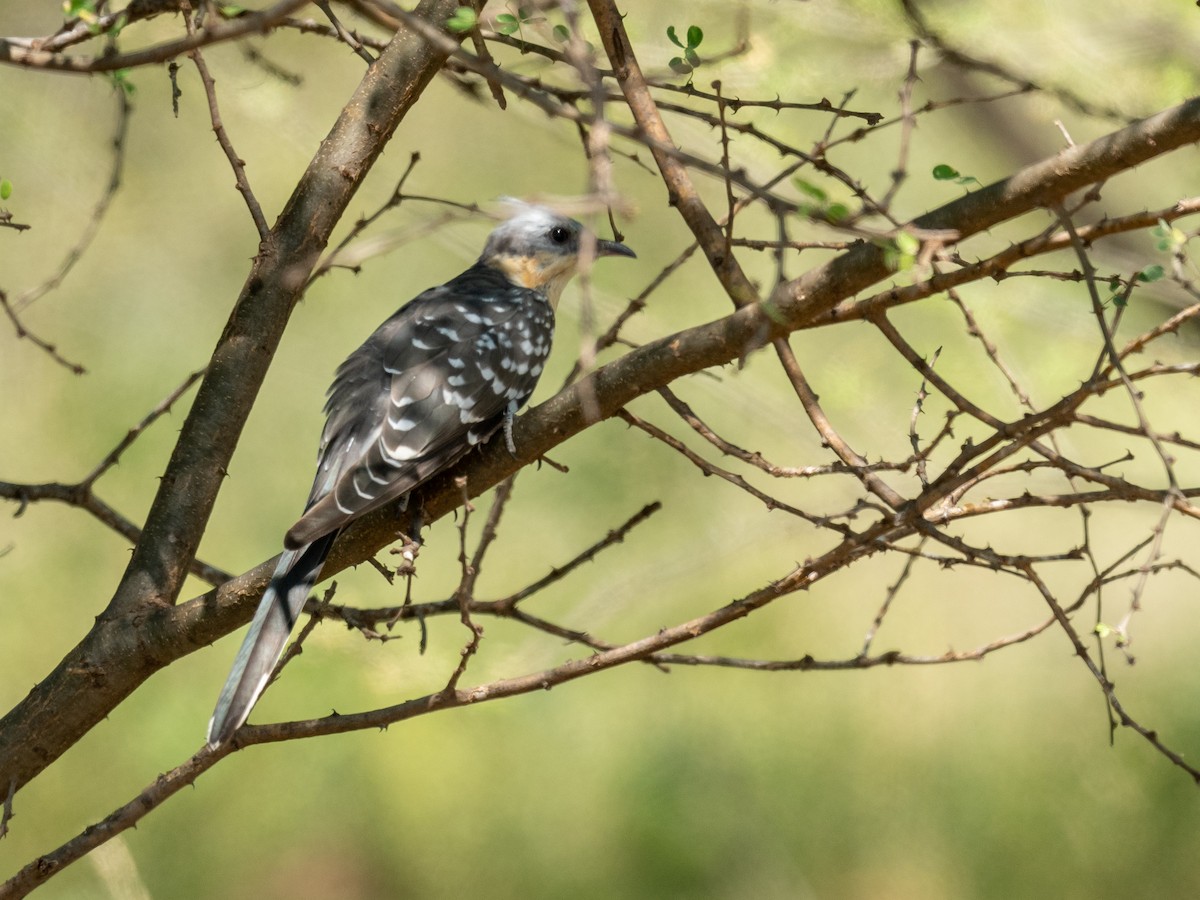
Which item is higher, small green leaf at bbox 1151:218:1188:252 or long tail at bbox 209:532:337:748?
long tail at bbox 209:532:337:748

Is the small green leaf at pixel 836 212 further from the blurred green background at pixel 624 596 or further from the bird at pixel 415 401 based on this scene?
the blurred green background at pixel 624 596

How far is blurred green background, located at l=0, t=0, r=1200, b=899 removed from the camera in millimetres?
4918

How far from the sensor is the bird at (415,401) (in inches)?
94.7

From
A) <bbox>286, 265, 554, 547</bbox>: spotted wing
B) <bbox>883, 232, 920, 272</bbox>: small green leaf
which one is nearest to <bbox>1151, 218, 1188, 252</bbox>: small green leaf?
<bbox>883, 232, 920, 272</bbox>: small green leaf

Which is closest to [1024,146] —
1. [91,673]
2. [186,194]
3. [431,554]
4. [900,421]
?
[900,421]

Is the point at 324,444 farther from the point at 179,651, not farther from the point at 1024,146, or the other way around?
the point at 1024,146

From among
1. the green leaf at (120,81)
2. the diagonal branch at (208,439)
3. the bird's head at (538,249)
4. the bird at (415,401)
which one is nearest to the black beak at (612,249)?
the bird at (415,401)

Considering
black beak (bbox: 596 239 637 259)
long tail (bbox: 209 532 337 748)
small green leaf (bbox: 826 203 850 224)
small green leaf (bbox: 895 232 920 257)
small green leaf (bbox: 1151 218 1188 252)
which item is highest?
black beak (bbox: 596 239 637 259)

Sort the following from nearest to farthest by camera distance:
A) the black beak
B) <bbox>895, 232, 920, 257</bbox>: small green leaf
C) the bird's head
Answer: <bbox>895, 232, 920, 257</bbox>: small green leaf, the black beak, the bird's head

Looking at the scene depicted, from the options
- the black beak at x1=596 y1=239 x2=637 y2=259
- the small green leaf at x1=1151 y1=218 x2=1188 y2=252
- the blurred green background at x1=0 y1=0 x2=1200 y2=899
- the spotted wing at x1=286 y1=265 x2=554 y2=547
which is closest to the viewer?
the small green leaf at x1=1151 y1=218 x2=1188 y2=252

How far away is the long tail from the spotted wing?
58mm

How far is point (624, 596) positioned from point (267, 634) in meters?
2.90

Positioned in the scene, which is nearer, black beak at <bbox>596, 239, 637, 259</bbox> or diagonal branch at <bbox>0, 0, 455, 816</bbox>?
diagonal branch at <bbox>0, 0, 455, 816</bbox>

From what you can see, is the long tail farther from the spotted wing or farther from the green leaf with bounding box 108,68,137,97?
the green leaf with bounding box 108,68,137,97
